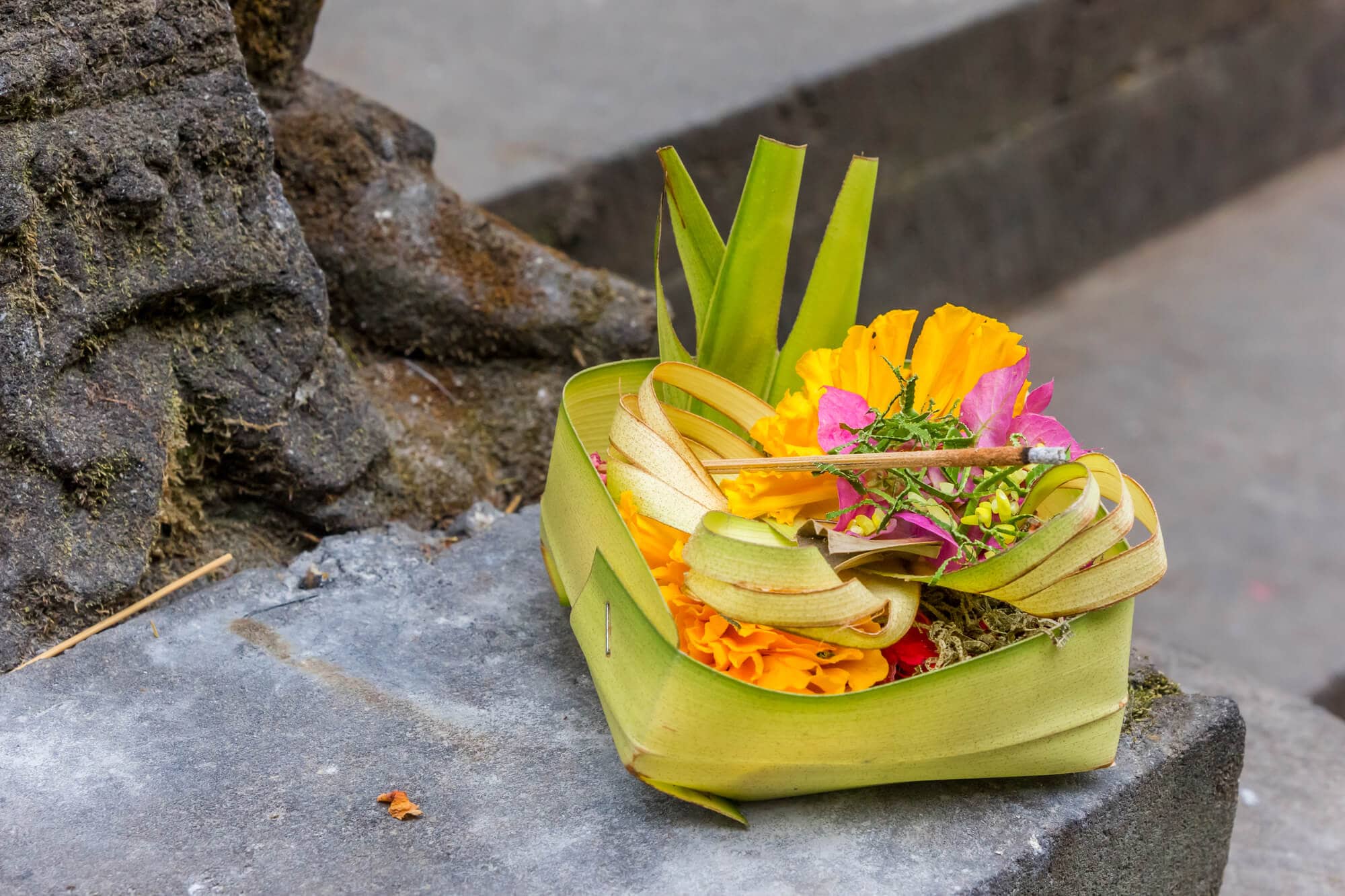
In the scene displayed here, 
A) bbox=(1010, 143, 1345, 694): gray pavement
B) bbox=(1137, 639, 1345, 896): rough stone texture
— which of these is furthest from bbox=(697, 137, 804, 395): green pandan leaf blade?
bbox=(1010, 143, 1345, 694): gray pavement

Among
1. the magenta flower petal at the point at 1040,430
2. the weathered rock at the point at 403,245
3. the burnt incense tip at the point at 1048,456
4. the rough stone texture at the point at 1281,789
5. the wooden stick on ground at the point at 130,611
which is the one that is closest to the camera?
the burnt incense tip at the point at 1048,456

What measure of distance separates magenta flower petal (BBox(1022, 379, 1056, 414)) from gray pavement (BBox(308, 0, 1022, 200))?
1596 millimetres

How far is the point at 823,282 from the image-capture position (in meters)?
1.12

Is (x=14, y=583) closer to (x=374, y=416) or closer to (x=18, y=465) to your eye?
(x=18, y=465)

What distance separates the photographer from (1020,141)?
336cm

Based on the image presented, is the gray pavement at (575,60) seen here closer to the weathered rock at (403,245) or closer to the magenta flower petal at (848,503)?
the weathered rock at (403,245)

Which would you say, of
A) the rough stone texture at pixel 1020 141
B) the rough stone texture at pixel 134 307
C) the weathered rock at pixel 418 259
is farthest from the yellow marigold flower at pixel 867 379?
the rough stone texture at pixel 1020 141

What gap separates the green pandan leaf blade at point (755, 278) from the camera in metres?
1.06

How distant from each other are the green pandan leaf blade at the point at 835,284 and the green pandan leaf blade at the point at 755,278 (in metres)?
0.02

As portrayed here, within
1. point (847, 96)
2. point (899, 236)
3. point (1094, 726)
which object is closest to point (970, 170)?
point (899, 236)

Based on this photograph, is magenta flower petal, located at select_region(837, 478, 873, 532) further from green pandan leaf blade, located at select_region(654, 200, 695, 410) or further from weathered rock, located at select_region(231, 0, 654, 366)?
weathered rock, located at select_region(231, 0, 654, 366)

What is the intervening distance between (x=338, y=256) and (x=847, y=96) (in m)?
1.70

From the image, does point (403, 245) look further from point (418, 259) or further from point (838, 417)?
point (838, 417)

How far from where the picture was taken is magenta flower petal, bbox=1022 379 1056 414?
0.96 m
